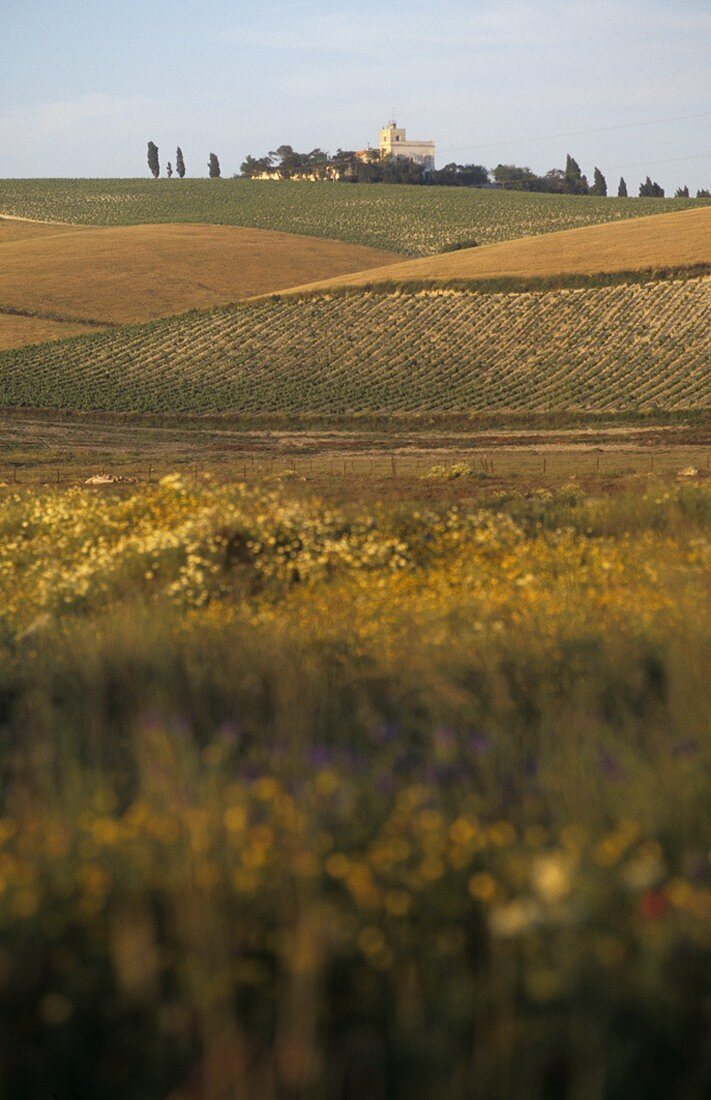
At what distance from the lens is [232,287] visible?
9431 cm

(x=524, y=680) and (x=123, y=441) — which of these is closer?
(x=524, y=680)

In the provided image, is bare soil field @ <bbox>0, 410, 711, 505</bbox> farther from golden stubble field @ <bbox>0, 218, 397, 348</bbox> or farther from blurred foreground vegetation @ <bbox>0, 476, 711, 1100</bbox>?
golden stubble field @ <bbox>0, 218, 397, 348</bbox>

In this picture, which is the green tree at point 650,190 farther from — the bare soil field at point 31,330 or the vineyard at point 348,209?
the bare soil field at point 31,330

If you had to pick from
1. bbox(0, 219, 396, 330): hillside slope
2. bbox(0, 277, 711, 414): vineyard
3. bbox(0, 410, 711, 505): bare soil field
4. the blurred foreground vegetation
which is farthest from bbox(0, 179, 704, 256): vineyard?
the blurred foreground vegetation

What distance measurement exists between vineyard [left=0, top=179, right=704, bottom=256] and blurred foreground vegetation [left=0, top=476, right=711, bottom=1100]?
122 m

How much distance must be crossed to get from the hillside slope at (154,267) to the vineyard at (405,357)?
1373 cm

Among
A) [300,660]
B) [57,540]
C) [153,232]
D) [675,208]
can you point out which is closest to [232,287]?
[153,232]

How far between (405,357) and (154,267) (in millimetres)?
45036

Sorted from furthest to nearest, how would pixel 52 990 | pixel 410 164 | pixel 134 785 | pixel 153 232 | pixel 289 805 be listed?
pixel 410 164, pixel 153 232, pixel 134 785, pixel 289 805, pixel 52 990

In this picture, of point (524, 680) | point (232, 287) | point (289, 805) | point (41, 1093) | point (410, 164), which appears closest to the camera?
point (41, 1093)

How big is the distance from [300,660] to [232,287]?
295 ft

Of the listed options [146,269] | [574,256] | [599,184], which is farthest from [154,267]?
[599,184]

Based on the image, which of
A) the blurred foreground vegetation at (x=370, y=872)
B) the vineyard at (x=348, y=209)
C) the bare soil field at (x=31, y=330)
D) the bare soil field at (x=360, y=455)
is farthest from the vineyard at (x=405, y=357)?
the vineyard at (x=348, y=209)

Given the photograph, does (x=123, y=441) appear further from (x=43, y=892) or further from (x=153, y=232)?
(x=153, y=232)
